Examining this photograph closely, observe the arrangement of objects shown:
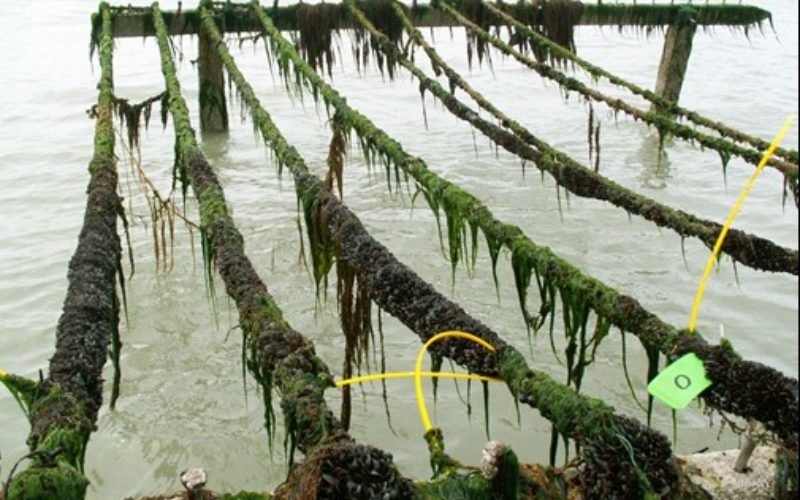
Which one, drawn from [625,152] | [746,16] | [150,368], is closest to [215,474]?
[150,368]

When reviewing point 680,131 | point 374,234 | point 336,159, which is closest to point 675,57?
point 374,234

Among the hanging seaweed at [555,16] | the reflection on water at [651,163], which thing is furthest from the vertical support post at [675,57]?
the hanging seaweed at [555,16]

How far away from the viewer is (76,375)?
7.09 feet

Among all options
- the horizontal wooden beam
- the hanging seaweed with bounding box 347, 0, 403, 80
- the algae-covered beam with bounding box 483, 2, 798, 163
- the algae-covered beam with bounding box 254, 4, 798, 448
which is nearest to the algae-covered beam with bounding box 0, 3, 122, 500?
the algae-covered beam with bounding box 254, 4, 798, 448

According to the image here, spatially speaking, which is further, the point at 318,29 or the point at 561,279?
the point at 318,29

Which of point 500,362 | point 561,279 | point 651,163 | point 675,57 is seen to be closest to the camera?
point 500,362

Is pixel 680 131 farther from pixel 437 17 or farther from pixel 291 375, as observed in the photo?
pixel 437 17

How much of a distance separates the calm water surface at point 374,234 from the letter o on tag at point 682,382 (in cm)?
77

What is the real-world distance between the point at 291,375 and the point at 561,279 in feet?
4.08

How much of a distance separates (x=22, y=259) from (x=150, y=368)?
8.80 ft

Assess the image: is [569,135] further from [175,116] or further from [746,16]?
[175,116]

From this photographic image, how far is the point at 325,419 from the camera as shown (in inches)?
75.8

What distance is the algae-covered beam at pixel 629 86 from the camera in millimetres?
5418

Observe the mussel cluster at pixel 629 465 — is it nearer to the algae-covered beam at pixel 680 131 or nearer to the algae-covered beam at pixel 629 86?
the algae-covered beam at pixel 680 131
